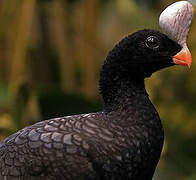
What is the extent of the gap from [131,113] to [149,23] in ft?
6.24

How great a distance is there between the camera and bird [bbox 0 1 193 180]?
8.39ft

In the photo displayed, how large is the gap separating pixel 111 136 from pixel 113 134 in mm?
13

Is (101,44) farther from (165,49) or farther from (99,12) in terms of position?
(165,49)

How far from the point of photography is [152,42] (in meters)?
2.68

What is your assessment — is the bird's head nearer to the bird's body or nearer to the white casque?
the white casque

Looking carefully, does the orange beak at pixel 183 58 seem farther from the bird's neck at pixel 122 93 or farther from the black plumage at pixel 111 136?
the bird's neck at pixel 122 93

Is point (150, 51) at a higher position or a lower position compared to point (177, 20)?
lower

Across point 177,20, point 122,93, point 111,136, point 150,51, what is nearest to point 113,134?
point 111,136

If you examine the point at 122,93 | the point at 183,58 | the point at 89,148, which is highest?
the point at 183,58

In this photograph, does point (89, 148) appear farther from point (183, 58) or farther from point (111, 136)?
point (183, 58)

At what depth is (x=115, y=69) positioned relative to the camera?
8.89ft

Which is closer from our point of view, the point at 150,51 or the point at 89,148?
the point at 89,148

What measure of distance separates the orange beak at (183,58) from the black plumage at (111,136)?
0.06 ft

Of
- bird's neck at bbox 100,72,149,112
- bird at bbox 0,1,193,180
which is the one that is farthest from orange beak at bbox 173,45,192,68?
bird's neck at bbox 100,72,149,112
